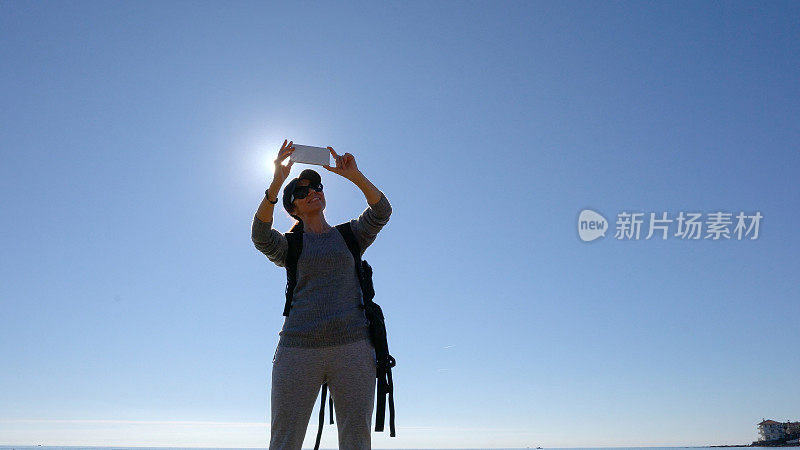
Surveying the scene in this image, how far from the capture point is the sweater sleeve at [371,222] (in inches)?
178

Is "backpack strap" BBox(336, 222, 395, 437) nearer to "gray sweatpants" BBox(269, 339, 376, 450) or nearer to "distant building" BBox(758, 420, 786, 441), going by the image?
"gray sweatpants" BBox(269, 339, 376, 450)

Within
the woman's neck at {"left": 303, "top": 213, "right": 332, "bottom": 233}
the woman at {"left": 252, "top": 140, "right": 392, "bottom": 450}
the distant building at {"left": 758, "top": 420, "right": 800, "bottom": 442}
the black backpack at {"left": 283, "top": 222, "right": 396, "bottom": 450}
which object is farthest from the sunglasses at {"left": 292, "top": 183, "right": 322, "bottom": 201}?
the distant building at {"left": 758, "top": 420, "right": 800, "bottom": 442}

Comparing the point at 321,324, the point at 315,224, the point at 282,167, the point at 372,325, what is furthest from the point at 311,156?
the point at 372,325

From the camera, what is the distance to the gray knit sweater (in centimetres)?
410

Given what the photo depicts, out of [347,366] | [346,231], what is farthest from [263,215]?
[347,366]

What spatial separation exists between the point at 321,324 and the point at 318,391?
50cm

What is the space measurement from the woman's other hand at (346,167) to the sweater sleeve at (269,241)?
26.7 inches

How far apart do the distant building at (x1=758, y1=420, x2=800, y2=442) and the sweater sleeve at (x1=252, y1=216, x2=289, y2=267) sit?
183 m

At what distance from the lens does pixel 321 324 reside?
409cm

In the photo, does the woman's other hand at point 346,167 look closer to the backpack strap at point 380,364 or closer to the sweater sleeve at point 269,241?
the backpack strap at point 380,364

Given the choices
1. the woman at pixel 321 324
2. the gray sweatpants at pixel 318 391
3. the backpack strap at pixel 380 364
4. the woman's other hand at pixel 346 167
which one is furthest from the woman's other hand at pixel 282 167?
the gray sweatpants at pixel 318 391

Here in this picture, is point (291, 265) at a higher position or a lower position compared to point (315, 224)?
lower

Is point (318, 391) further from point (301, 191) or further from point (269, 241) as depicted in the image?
point (301, 191)

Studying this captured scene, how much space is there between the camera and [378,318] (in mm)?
4312
